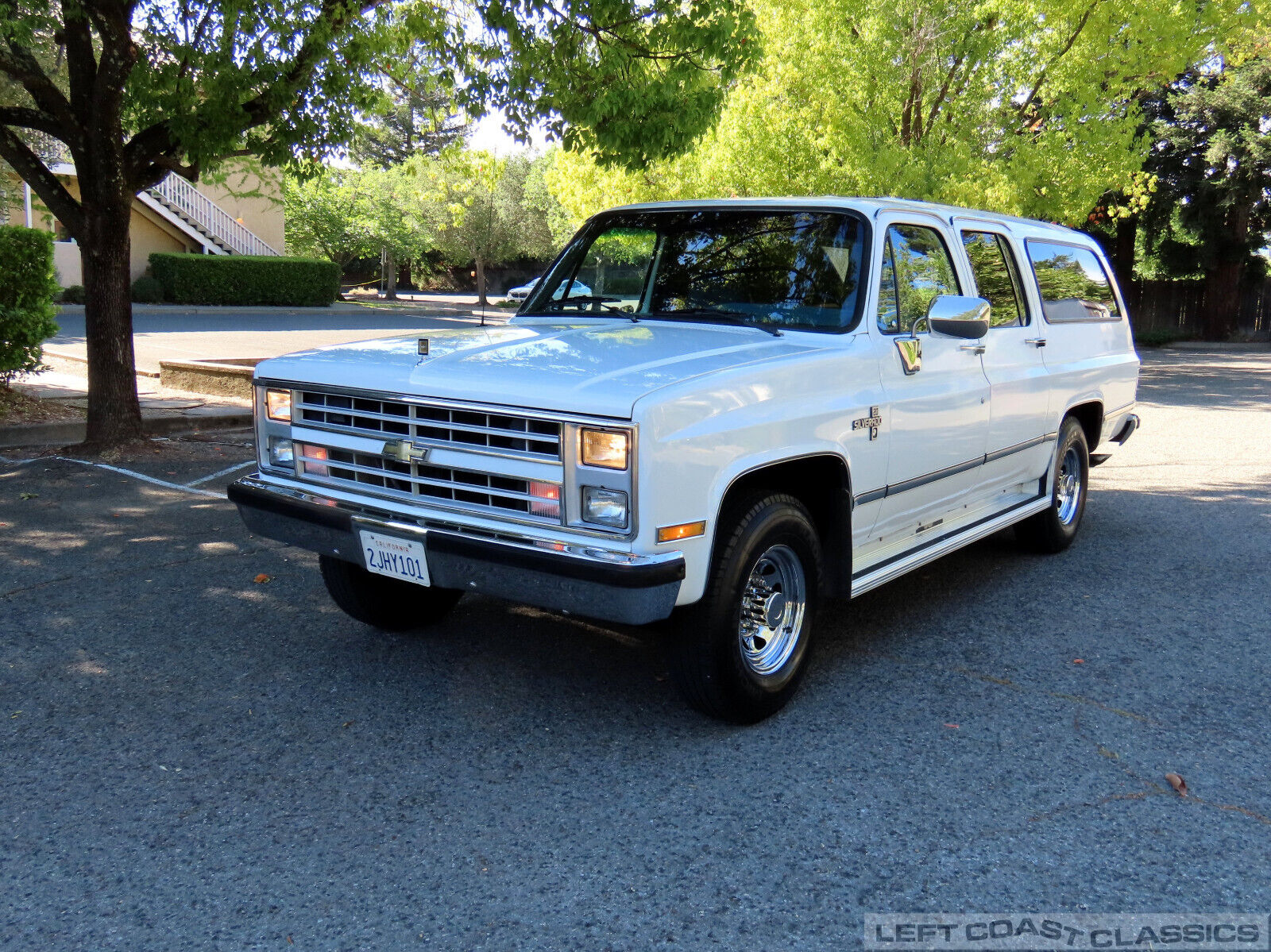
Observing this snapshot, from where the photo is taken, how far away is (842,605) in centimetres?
583

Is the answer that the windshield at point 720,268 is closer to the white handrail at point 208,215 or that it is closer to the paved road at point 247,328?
the paved road at point 247,328

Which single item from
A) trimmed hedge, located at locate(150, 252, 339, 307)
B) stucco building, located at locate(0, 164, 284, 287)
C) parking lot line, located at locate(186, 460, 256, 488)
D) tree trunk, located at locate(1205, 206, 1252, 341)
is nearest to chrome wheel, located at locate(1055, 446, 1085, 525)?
parking lot line, located at locate(186, 460, 256, 488)

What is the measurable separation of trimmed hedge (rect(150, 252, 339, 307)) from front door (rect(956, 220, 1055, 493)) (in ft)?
92.5

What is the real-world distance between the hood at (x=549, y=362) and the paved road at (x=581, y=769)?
1.25 meters

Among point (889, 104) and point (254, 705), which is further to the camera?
point (889, 104)

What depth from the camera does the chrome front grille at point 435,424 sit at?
12.4 feet

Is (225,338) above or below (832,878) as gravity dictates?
above

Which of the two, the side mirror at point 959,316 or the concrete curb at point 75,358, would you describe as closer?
the side mirror at point 959,316

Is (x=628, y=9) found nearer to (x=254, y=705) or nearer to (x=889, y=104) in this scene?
(x=254, y=705)

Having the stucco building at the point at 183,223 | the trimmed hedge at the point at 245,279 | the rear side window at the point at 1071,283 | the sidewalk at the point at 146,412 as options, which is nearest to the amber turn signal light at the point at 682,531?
the rear side window at the point at 1071,283

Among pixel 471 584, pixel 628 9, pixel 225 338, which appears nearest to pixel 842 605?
pixel 471 584

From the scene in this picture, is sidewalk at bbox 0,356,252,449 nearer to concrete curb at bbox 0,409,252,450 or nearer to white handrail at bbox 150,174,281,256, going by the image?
concrete curb at bbox 0,409,252,450

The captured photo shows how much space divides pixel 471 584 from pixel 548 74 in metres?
5.55

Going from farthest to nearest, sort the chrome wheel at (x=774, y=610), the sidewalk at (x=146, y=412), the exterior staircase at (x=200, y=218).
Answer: the exterior staircase at (x=200, y=218) → the sidewalk at (x=146, y=412) → the chrome wheel at (x=774, y=610)
